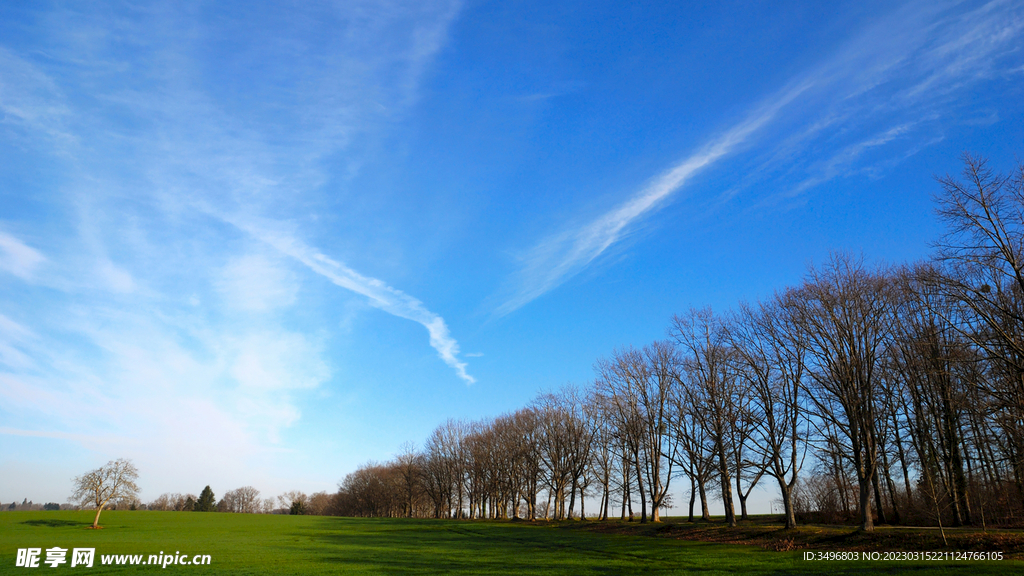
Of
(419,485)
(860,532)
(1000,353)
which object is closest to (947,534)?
(860,532)

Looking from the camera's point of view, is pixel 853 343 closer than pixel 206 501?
Yes

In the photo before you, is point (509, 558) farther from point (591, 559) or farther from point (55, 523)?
point (55, 523)

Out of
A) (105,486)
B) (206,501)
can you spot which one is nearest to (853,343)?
(105,486)

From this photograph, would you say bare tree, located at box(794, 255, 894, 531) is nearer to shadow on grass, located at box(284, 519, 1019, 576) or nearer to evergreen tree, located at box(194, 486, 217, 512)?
shadow on grass, located at box(284, 519, 1019, 576)

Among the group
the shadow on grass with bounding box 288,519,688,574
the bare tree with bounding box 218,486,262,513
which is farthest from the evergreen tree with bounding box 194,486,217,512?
the shadow on grass with bounding box 288,519,688,574

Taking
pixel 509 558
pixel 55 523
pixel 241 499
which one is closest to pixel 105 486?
pixel 55 523

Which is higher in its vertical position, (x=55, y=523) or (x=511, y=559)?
(x=511, y=559)

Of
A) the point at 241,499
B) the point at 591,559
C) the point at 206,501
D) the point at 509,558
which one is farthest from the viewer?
the point at 241,499

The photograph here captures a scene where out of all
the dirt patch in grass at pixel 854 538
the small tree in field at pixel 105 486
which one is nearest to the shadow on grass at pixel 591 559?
the dirt patch in grass at pixel 854 538

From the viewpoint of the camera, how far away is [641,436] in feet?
167

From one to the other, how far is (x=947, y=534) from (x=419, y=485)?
310 feet

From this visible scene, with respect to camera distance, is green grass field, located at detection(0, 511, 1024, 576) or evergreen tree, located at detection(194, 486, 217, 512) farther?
evergreen tree, located at detection(194, 486, 217, 512)

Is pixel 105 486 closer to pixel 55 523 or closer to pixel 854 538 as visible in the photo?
pixel 55 523

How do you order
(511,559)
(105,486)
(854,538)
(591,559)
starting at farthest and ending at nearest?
(105,486) < (511,559) < (591,559) < (854,538)
